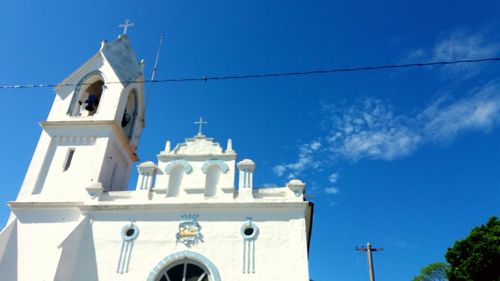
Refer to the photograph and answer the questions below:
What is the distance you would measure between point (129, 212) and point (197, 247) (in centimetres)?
321

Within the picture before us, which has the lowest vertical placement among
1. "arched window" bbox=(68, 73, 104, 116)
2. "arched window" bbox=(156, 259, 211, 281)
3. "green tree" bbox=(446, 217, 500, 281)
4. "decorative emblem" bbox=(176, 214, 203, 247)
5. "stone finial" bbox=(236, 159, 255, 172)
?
"arched window" bbox=(156, 259, 211, 281)

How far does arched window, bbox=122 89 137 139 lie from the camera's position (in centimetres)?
2097

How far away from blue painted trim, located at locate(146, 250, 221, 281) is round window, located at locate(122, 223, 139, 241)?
5.29ft

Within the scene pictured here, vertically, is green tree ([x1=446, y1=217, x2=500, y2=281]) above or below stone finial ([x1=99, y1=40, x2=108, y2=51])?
below

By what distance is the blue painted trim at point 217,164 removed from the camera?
16.0 meters

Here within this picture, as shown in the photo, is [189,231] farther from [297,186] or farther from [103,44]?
[103,44]

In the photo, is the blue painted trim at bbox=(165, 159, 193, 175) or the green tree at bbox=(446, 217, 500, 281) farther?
the green tree at bbox=(446, 217, 500, 281)

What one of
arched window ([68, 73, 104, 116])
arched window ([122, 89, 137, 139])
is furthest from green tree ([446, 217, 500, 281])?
arched window ([68, 73, 104, 116])

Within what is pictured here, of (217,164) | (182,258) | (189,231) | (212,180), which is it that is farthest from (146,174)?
(182,258)

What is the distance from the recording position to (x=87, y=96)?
67.1 feet

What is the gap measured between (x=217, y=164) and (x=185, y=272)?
4.45 meters

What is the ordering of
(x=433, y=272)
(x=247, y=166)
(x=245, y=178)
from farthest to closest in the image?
(x=433, y=272), (x=247, y=166), (x=245, y=178)

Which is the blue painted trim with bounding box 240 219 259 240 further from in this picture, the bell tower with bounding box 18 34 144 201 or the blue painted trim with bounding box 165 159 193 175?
the bell tower with bounding box 18 34 144 201

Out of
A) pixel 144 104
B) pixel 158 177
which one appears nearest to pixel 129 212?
pixel 158 177
